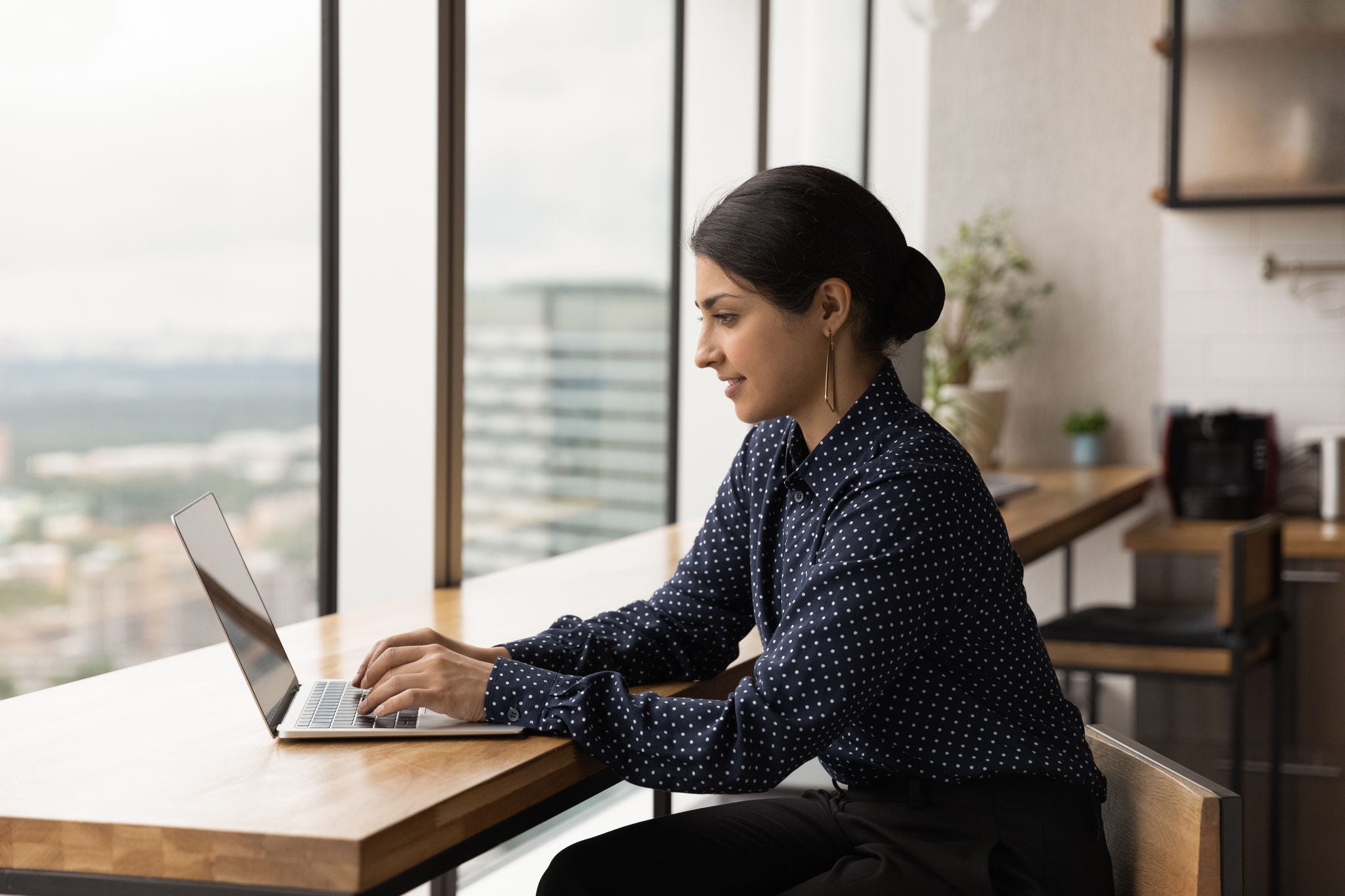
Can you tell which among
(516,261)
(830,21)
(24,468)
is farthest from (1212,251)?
(24,468)

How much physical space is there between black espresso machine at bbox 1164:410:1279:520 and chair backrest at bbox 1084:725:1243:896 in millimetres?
2560

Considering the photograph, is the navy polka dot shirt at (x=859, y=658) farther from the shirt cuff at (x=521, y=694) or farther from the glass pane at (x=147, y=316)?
the glass pane at (x=147, y=316)

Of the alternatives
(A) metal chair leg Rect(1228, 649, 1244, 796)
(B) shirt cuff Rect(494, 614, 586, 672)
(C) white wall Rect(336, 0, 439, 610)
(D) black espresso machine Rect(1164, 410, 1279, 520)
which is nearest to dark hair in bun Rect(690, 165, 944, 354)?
(B) shirt cuff Rect(494, 614, 586, 672)

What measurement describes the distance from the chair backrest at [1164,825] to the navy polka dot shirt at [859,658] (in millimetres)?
41

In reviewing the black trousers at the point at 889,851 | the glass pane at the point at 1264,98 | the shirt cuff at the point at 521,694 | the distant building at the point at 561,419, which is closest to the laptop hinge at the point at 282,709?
the shirt cuff at the point at 521,694

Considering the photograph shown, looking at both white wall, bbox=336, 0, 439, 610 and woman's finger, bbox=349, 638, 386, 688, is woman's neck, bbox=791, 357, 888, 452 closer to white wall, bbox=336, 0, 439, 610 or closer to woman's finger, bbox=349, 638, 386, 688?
woman's finger, bbox=349, 638, 386, 688

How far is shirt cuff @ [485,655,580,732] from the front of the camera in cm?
127

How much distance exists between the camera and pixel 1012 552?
55.6 inches

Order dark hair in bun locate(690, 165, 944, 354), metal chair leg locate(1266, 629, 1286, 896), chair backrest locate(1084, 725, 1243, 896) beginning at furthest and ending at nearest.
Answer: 1. metal chair leg locate(1266, 629, 1286, 896)
2. dark hair in bun locate(690, 165, 944, 354)
3. chair backrest locate(1084, 725, 1243, 896)

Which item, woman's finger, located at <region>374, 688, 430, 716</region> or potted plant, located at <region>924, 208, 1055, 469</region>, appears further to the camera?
potted plant, located at <region>924, 208, 1055, 469</region>

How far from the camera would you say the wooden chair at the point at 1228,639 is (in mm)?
2691

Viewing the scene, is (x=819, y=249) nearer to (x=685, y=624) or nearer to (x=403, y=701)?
(x=685, y=624)

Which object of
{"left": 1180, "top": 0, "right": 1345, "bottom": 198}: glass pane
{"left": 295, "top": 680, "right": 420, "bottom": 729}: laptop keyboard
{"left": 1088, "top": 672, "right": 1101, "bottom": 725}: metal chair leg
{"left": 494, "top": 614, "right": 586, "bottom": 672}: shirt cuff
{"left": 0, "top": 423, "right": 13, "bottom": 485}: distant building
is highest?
{"left": 1180, "top": 0, "right": 1345, "bottom": 198}: glass pane

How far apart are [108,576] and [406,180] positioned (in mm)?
774
